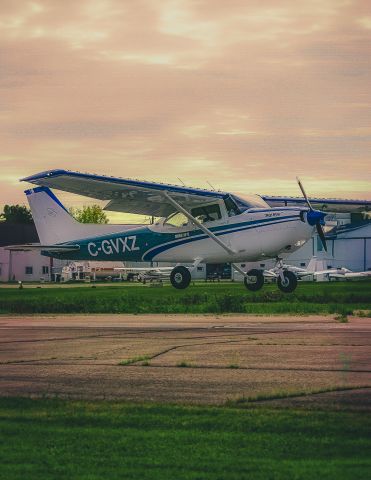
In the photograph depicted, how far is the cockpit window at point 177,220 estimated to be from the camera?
37312mm

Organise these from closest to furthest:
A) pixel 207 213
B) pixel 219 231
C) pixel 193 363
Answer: pixel 193 363 < pixel 219 231 < pixel 207 213

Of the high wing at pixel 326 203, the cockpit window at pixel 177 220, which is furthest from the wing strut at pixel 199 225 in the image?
the high wing at pixel 326 203

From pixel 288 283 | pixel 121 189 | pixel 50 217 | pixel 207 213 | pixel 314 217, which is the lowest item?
pixel 288 283

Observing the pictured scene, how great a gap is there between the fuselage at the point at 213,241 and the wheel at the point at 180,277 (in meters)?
0.64

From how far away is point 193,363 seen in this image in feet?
42.9

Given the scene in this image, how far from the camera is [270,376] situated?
11.7 m

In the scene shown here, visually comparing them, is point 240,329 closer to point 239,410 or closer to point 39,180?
point 239,410

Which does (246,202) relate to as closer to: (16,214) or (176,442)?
(176,442)

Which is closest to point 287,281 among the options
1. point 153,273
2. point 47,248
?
point 47,248

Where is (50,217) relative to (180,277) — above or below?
above

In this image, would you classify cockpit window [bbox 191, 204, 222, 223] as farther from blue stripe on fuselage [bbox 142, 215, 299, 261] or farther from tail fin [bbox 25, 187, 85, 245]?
tail fin [bbox 25, 187, 85, 245]

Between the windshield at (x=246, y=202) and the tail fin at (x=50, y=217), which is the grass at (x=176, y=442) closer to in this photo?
the windshield at (x=246, y=202)

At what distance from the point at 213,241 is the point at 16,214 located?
15868 centimetres

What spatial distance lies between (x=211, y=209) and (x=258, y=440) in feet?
94.5
